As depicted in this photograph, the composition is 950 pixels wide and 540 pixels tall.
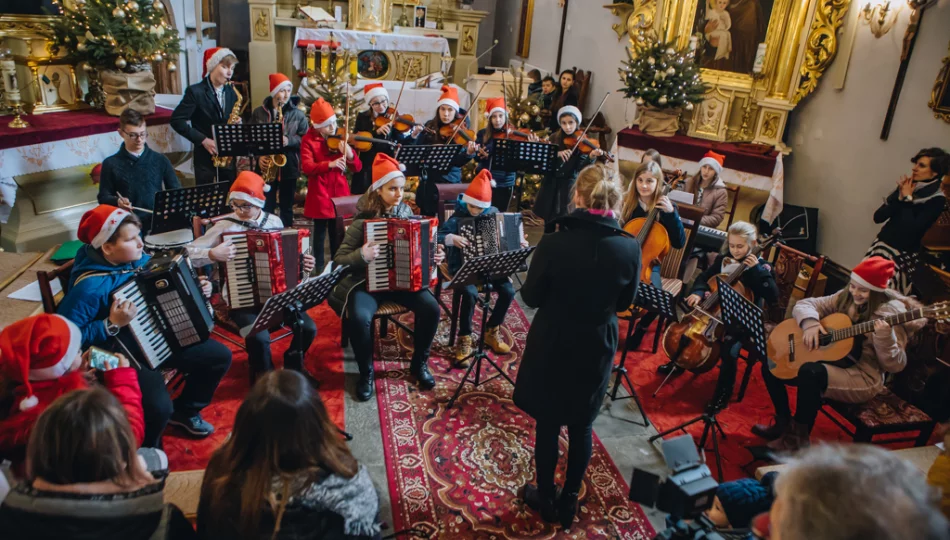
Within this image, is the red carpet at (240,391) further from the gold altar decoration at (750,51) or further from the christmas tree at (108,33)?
the gold altar decoration at (750,51)

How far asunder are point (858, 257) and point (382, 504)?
5.41m

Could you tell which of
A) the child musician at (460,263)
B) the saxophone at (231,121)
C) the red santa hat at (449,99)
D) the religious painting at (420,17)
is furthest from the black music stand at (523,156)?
the religious painting at (420,17)

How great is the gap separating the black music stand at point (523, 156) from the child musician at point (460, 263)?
4.21 ft

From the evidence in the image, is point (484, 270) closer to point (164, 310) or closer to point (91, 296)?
point (164, 310)

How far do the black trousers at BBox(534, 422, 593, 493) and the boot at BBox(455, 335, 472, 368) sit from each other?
58.9 inches

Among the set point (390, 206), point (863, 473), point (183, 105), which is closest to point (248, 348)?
point (390, 206)

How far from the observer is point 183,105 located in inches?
210

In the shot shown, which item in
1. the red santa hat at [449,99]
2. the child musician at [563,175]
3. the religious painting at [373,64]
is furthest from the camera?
the religious painting at [373,64]

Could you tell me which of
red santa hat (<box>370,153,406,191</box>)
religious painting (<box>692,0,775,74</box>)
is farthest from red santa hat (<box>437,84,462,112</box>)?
religious painting (<box>692,0,775,74</box>)

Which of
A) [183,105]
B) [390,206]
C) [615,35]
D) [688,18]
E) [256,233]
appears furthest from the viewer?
[615,35]

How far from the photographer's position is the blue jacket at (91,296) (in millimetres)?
2953

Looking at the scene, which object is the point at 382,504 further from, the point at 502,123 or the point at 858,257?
the point at 858,257

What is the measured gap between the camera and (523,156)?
5723mm

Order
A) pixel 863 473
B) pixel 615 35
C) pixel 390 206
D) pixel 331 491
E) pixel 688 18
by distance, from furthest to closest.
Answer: pixel 615 35 < pixel 688 18 < pixel 390 206 < pixel 331 491 < pixel 863 473
